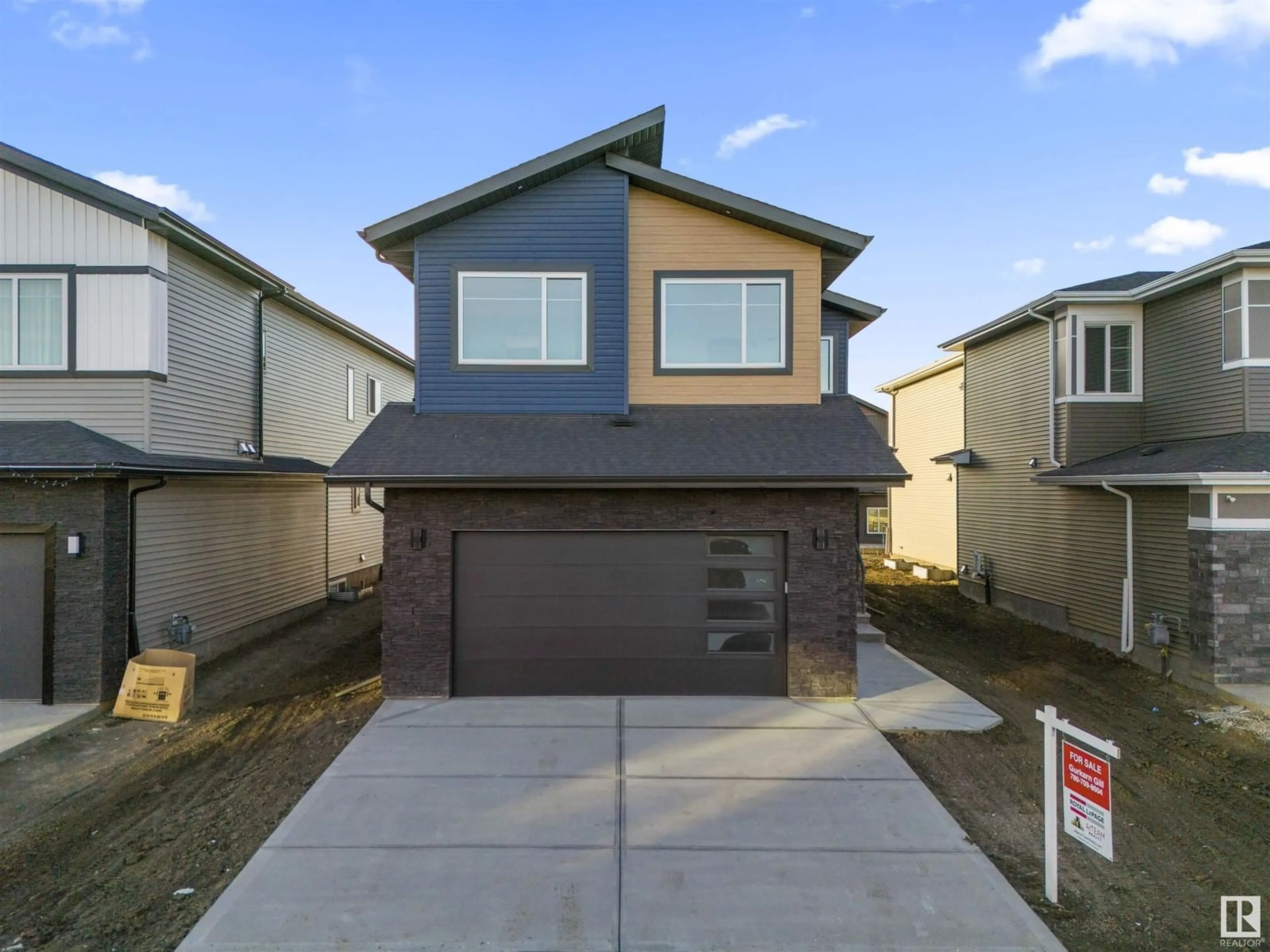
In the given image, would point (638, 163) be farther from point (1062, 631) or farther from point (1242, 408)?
point (1062, 631)

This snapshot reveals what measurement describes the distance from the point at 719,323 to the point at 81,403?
328 inches

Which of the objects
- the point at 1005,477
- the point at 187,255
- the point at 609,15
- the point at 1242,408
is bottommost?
the point at 1005,477

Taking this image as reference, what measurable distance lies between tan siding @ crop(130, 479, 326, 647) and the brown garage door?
14.2 feet

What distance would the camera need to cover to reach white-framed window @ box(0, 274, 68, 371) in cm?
887

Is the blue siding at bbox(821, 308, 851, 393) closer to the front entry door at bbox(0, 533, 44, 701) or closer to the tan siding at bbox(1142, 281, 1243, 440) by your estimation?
the tan siding at bbox(1142, 281, 1243, 440)

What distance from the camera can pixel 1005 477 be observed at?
15.2m

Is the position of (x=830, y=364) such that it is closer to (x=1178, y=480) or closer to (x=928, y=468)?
(x=1178, y=480)

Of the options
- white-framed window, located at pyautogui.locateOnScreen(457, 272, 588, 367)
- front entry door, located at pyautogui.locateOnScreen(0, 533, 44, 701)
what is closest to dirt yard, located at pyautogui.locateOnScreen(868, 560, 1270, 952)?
white-framed window, located at pyautogui.locateOnScreen(457, 272, 588, 367)

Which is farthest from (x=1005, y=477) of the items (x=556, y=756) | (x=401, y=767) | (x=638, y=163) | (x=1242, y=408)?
(x=401, y=767)

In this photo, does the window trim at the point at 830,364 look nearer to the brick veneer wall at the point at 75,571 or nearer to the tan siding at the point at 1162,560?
the tan siding at the point at 1162,560

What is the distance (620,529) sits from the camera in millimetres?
8203

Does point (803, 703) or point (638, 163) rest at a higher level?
point (638, 163)

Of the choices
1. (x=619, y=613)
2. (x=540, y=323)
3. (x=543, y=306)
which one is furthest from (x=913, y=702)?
(x=543, y=306)

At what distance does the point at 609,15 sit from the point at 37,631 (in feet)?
50.2
